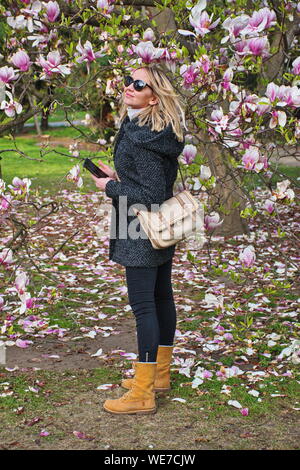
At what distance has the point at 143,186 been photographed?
3254mm

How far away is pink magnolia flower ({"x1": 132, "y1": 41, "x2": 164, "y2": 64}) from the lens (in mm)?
3381

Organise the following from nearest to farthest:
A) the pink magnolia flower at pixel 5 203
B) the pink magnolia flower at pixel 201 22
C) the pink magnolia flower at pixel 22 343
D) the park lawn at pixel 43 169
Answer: the pink magnolia flower at pixel 201 22 → the pink magnolia flower at pixel 5 203 → the pink magnolia flower at pixel 22 343 → the park lawn at pixel 43 169

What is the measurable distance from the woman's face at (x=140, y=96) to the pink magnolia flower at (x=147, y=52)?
0.36ft

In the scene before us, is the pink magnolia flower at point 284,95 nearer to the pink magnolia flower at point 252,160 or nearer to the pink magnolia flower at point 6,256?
the pink magnolia flower at point 252,160

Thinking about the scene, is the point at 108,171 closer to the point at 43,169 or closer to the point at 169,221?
the point at 169,221

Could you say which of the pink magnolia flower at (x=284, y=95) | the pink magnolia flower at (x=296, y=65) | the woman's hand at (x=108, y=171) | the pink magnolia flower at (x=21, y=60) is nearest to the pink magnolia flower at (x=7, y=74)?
the pink magnolia flower at (x=21, y=60)

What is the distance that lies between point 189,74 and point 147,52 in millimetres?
299

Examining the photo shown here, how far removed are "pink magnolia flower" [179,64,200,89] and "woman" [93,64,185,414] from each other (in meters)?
0.23

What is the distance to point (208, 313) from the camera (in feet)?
17.5

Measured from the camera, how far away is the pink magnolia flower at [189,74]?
11.7 feet

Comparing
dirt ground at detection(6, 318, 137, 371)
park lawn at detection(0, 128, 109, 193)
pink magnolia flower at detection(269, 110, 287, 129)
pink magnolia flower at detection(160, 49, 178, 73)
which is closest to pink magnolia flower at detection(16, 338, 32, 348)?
dirt ground at detection(6, 318, 137, 371)

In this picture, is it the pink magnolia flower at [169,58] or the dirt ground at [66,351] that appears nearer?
the pink magnolia flower at [169,58]

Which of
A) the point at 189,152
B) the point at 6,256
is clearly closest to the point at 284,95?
the point at 189,152
